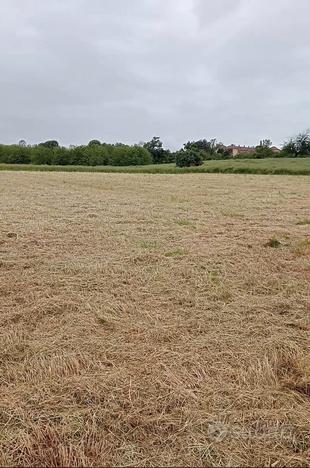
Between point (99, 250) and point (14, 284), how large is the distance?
5.62ft

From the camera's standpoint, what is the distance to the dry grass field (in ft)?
5.82

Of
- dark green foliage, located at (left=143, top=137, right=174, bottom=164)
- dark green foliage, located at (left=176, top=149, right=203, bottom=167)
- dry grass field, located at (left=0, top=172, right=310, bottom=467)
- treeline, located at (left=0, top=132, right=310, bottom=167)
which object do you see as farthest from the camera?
dark green foliage, located at (left=143, top=137, right=174, bottom=164)

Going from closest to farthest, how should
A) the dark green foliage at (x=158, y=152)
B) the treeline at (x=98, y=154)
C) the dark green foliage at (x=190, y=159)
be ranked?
the dark green foliage at (x=190, y=159) → the treeline at (x=98, y=154) → the dark green foliage at (x=158, y=152)

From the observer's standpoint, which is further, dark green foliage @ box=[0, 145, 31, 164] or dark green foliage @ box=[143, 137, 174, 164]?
dark green foliage @ box=[143, 137, 174, 164]

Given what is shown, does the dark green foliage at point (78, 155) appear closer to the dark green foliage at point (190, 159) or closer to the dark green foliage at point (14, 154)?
the dark green foliage at point (14, 154)

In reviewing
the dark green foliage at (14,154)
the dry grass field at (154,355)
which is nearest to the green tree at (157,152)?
the dark green foliage at (14,154)

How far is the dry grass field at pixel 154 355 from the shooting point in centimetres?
177

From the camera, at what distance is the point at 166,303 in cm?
346

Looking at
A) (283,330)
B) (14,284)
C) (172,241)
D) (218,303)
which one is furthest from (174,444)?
(172,241)

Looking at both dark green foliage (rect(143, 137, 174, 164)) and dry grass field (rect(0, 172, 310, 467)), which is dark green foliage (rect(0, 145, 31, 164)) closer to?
dark green foliage (rect(143, 137, 174, 164))

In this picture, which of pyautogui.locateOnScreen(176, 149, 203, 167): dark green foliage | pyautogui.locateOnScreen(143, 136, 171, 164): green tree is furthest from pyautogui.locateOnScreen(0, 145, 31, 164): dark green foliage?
pyautogui.locateOnScreen(176, 149, 203, 167): dark green foliage

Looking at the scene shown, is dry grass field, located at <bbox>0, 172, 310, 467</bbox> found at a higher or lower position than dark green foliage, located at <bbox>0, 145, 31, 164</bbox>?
lower

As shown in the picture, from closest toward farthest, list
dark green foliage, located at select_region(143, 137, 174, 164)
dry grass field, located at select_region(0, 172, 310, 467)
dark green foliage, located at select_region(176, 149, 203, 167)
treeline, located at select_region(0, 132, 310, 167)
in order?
1. dry grass field, located at select_region(0, 172, 310, 467)
2. dark green foliage, located at select_region(176, 149, 203, 167)
3. treeline, located at select_region(0, 132, 310, 167)
4. dark green foliage, located at select_region(143, 137, 174, 164)

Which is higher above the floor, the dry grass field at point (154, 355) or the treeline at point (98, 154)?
the treeline at point (98, 154)
